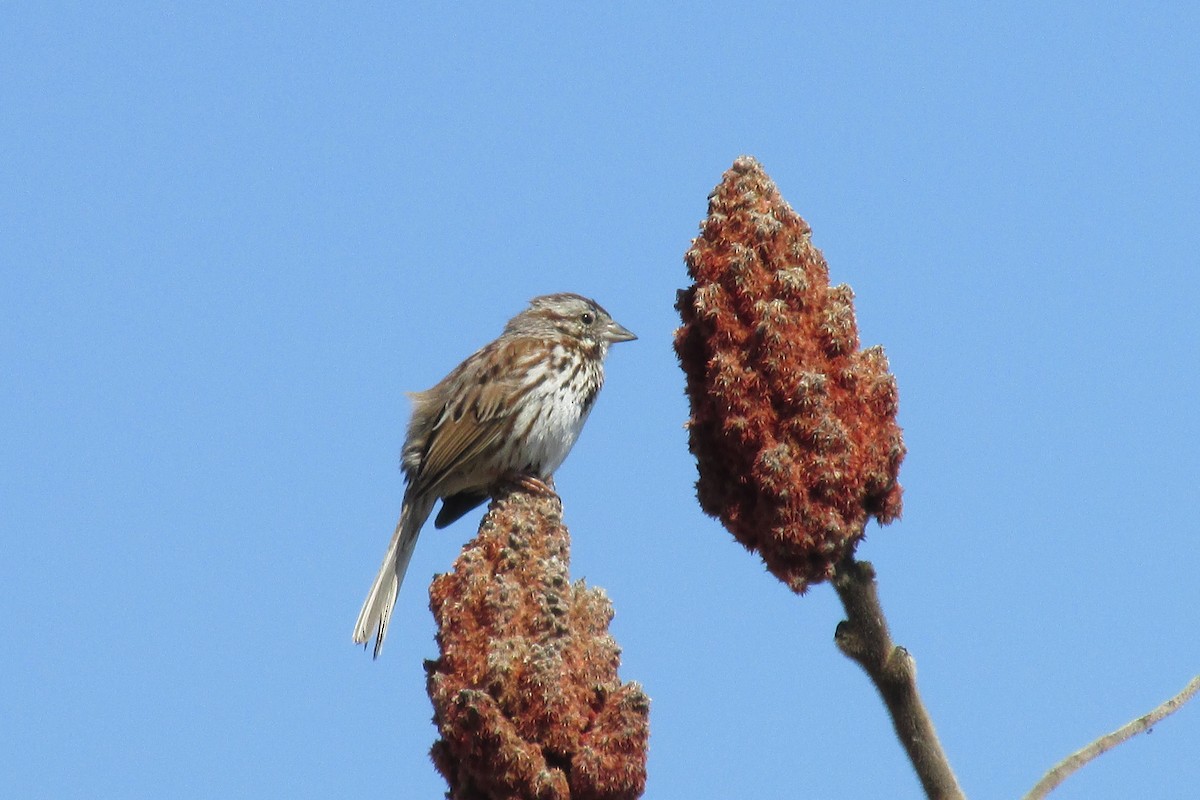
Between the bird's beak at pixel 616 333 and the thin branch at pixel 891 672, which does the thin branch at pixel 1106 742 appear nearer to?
the thin branch at pixel 891 672

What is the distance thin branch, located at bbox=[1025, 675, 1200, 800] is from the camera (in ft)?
9.35

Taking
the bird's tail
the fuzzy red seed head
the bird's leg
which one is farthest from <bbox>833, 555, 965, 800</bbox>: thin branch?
the bird's tail

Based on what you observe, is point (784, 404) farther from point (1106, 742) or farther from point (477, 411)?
point (477, 411)

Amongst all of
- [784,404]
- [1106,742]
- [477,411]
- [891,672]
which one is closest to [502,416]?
[477,411]

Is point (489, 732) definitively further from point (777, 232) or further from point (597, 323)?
point (597, 323)

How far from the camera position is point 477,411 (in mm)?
8203

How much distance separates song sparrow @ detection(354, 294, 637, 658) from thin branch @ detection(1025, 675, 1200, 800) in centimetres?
465

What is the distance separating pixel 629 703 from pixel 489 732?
358 millimetres

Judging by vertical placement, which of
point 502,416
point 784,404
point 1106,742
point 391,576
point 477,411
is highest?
point 477,411

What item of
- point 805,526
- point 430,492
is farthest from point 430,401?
point 805,526

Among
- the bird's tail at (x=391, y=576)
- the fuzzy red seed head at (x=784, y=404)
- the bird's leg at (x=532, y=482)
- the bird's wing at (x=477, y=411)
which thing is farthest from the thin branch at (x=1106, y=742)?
the bird's wing at (x=477, y=411)

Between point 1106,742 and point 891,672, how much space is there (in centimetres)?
51

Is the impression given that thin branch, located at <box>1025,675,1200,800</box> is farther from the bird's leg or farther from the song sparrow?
the song sparrow

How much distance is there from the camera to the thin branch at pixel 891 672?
3.11 m
